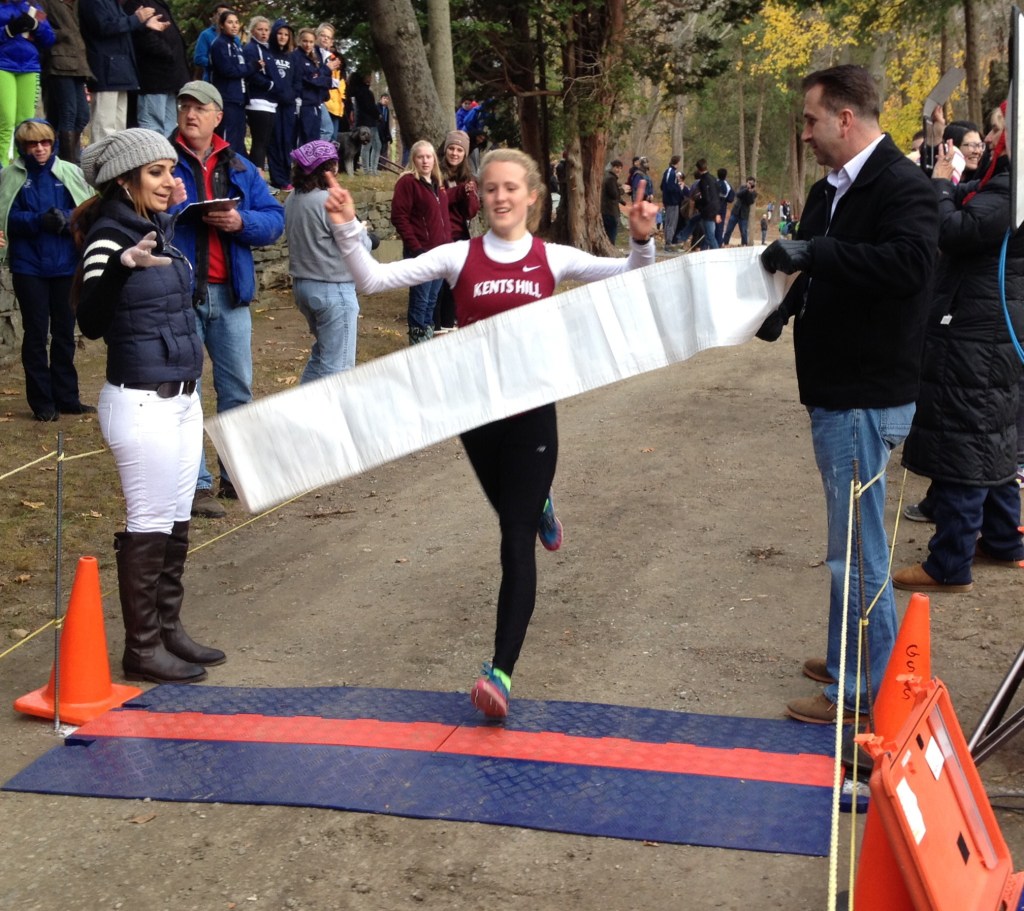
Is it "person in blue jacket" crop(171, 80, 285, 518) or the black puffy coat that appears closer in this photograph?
the black puffy coat

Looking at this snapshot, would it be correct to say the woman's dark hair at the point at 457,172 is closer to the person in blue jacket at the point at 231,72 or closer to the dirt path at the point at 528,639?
the person in blue jacket at the point at 231,72

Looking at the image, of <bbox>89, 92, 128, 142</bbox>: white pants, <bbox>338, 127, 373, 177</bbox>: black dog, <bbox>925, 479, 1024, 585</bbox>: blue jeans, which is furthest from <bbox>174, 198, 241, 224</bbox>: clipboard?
<bbox>338, 127, 373, 177</bbox>: black dog

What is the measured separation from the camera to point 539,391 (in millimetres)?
4770

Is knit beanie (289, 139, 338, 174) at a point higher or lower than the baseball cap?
lower

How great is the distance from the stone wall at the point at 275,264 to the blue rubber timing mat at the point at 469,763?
8181 mm

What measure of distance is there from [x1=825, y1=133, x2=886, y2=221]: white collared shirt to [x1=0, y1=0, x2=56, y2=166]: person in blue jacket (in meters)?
9.10

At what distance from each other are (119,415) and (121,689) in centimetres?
115

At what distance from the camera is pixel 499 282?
4.89 metres

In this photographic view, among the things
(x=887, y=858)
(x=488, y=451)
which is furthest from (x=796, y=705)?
(x=887, y=858)

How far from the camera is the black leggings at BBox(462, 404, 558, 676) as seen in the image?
15.8 feet

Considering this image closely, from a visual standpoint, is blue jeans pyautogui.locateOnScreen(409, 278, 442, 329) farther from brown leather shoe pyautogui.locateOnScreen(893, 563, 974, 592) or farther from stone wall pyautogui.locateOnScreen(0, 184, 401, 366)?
brown leather shoe pyautogui.locateOnScreen(893, 563, 974, 592)

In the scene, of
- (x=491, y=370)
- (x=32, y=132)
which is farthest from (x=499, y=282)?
(x=32, y=132)

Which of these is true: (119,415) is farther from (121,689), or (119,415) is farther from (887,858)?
(887,858)

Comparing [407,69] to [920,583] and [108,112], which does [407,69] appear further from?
[920,583]
